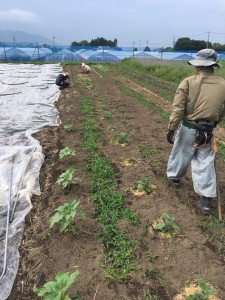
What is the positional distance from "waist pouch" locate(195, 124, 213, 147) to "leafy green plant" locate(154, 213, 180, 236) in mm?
945

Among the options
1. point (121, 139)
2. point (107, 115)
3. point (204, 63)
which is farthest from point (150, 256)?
point (107, 115)

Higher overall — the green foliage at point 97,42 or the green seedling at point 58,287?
the green foliage at point 97,42

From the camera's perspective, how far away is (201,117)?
331cm

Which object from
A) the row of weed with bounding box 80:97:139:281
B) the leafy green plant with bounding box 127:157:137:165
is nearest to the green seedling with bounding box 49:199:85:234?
the row of weed with bounding box 80:97:139:281

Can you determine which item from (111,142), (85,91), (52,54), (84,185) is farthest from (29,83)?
(52,54)

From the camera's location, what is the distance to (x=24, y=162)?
14.4ft

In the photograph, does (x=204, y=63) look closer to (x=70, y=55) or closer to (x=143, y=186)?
(x=143, y=186)

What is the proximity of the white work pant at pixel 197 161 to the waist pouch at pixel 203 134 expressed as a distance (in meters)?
0.05

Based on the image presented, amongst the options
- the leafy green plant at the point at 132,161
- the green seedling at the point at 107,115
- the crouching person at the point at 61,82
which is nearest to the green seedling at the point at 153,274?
the leafy green plant at the point at 132,161

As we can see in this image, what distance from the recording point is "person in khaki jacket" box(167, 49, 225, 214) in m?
3.21

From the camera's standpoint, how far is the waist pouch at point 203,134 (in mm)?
3359

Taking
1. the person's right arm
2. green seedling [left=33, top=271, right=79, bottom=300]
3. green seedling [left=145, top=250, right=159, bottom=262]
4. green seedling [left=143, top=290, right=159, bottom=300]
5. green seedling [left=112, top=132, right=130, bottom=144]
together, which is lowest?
green seedling [left=143, top=290, right=159, bottom=300]

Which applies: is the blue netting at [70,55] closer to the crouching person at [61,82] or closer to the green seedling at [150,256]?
the crouching person at [61,82]

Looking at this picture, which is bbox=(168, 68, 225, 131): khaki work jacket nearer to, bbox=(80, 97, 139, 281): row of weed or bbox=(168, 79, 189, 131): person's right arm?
bbox=(168, 79, 189, 131): person's right arm
